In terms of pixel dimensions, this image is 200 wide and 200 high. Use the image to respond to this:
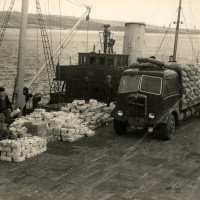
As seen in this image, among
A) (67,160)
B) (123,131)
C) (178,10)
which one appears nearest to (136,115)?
(123,131)

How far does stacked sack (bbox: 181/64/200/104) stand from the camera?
58.4ft

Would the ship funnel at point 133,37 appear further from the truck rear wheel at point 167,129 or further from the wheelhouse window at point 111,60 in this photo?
the truck rear wheel at point 167,129

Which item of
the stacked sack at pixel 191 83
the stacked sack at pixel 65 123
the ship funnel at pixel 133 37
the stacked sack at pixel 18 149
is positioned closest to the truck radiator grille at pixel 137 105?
the stacked sack at pixel 65 123

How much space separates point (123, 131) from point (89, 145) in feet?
8.19

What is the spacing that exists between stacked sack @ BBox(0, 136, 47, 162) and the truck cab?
4427 millimetres

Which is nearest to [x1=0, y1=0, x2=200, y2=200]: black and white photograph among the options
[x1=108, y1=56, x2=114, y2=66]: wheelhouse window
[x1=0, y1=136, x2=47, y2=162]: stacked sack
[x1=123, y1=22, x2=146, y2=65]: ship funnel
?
[x1=0, y1=136, x2=47, y2=162]: stacked sack

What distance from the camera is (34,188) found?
1001 centimetres

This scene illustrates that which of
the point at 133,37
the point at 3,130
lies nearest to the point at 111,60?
the point at 133,37

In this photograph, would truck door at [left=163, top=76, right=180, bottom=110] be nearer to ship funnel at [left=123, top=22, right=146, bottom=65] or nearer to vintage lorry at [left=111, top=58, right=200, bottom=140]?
vintage lorry at [left=111, top=58, right=200, bottom=140]

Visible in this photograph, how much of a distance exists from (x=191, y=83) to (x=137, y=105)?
180 inches

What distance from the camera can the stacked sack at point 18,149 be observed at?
40.2ft

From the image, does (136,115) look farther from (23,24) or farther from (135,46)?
(135,46)

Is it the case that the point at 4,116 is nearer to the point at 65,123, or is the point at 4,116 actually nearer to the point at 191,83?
the point at 65,123

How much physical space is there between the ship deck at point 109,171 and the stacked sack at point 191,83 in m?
2.80
